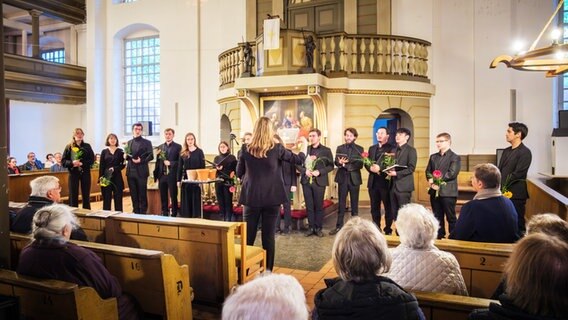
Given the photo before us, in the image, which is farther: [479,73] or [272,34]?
[479,73]

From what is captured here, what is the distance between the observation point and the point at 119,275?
2.83 m

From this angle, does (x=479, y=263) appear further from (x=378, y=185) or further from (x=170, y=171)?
(x=170, y=171)

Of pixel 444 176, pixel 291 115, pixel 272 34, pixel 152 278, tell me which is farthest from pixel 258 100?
pixel 152 278

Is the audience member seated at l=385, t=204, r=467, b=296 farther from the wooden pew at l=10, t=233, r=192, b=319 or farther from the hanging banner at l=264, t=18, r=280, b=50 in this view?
the hanging banner at l=264, t=18, r=280, b=50

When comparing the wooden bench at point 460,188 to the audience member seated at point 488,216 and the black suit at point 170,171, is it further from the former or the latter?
the audience member seated at point 488,216

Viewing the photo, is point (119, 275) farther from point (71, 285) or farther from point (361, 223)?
point (361, 223)

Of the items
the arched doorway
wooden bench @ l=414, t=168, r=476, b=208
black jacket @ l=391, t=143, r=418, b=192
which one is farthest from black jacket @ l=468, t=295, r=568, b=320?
the arched doorway

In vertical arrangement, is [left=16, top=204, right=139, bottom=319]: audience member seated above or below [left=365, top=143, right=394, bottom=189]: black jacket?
below

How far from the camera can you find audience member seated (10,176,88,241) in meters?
3.45

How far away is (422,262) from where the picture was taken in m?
2.20

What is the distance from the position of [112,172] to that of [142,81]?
8.26m

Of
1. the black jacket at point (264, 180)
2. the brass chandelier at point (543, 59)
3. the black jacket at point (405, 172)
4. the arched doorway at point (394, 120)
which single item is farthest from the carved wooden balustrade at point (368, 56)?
the black jacket at point (264, 180)

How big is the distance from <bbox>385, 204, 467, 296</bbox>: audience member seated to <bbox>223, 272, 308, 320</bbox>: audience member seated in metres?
1.15

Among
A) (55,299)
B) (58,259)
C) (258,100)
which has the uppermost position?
(258,100)
